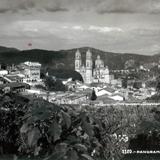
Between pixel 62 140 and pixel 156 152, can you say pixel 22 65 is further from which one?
pixel 62 140

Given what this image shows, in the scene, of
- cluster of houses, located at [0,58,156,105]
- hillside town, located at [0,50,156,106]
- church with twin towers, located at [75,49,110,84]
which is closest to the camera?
cluster of houses, located at [0,58,156,105]

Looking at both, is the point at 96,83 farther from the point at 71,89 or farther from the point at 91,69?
the point at 71,89

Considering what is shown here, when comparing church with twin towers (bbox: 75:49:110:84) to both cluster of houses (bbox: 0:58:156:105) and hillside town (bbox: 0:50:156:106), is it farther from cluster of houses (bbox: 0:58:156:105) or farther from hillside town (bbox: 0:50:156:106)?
cluster of houses (bbox: 0:58:156:105)

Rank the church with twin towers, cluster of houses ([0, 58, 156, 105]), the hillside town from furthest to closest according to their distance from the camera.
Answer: the church with twin towers, the hillside town, cluster of houses ([0, 58, 156, 105])

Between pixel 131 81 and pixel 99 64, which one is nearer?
pixel 99 64

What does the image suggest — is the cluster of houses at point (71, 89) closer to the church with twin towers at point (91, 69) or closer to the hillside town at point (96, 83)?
the hillside town at point (96, 83)

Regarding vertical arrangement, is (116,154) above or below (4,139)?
below

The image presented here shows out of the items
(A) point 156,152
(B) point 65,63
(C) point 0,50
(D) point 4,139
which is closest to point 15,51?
(C) point 0,50

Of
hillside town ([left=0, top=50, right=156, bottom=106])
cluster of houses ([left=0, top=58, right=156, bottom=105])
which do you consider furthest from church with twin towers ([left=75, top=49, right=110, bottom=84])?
cluster of houses ([left=0, top=58, right=156, bottom=105])
